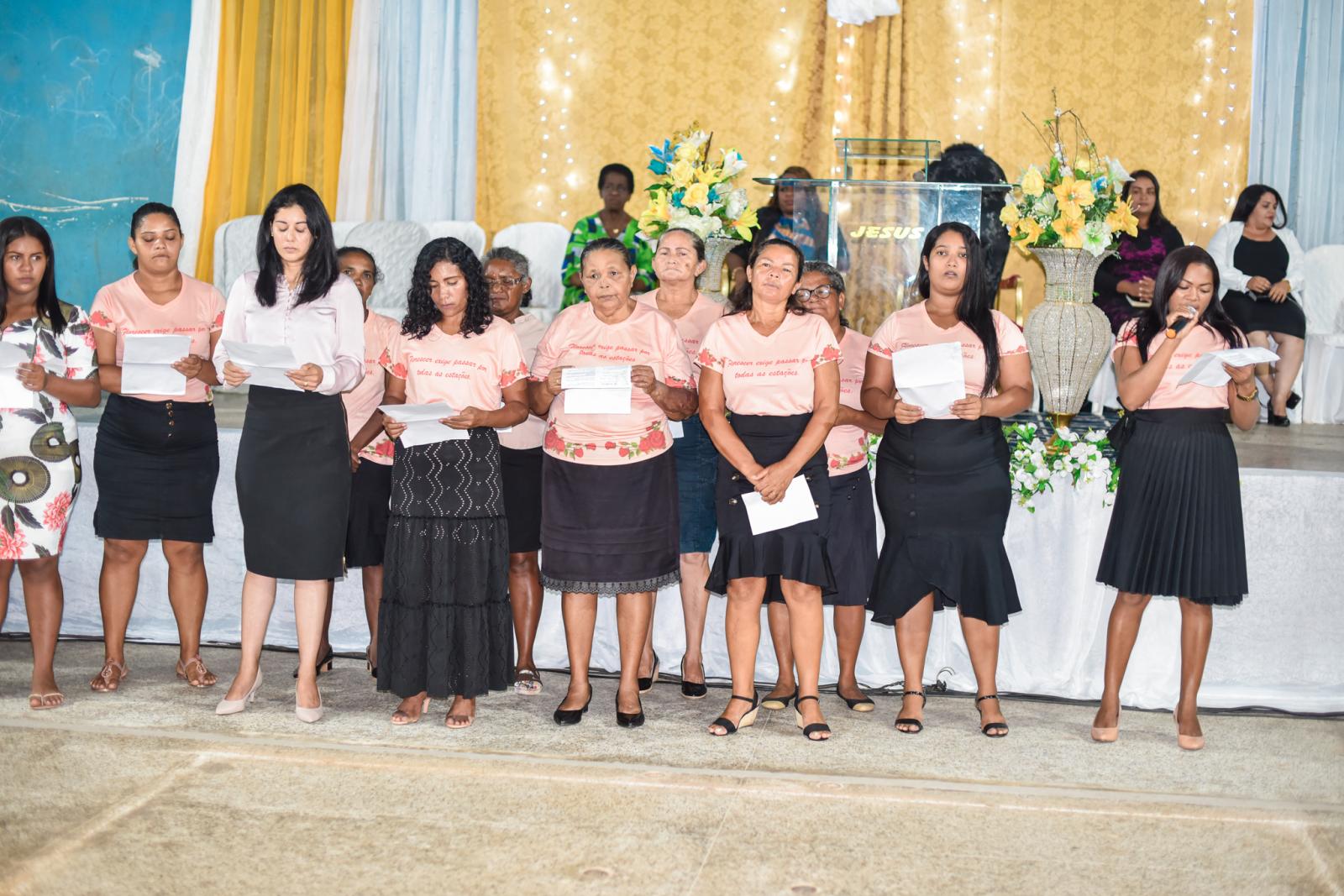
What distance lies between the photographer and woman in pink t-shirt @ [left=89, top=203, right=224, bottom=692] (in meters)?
4.23

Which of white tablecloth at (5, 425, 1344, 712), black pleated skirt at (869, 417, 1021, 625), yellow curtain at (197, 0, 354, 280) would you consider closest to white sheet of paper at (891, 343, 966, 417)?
black pleated skirt at (869, 417, 1021, 625)

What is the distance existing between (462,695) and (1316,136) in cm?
795

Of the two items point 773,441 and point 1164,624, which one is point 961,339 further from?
point 1164,624

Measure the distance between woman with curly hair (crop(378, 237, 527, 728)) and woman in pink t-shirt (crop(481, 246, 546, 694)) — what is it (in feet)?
1.11

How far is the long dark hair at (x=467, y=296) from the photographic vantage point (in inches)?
157

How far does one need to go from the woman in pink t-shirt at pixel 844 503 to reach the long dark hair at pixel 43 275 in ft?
8.10

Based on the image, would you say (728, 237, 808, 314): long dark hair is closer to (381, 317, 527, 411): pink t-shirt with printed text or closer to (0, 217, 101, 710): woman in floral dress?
(381, 317, 527, 411): pink t-shirt with printed text

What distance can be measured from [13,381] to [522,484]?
1692 millimetres

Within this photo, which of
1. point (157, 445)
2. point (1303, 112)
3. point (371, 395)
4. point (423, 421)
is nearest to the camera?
point (423, 421)

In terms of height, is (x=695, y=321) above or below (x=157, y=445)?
above

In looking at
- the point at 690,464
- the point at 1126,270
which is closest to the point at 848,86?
the point at 1126,270

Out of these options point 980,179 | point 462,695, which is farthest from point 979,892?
point 980,179

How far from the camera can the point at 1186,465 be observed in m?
3.97

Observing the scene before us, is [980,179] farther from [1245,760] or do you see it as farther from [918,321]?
[1245,760]
